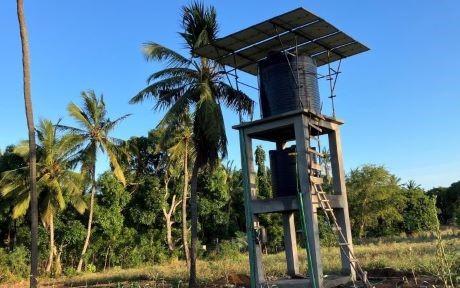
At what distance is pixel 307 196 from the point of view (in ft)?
32.8

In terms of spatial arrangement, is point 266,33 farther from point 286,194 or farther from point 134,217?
point 134,217

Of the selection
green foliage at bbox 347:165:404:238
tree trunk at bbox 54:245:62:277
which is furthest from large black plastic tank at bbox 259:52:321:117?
green foliage at bbox 347:165:404:238

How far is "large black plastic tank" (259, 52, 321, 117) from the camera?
10.6 metres

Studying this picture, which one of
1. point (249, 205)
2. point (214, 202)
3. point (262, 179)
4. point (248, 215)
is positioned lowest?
point (248, 215)

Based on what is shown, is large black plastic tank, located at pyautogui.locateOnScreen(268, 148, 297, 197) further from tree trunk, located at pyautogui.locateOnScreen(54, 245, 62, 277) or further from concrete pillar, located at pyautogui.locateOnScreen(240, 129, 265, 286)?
tree trunk, located at pyautogui.locateOnScreen(54, 245, 62, 277)

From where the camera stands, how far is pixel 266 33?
10.9 meters

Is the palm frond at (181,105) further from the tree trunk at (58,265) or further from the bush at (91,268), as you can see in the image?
the bush at (91,268)

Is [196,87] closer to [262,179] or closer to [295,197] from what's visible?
[295,197]

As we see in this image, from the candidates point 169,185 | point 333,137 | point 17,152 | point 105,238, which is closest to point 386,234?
point 169,185

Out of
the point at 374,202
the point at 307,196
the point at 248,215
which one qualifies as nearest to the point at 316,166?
the point at 307,196

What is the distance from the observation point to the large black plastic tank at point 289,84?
34.9ft

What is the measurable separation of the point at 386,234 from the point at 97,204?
79.9ft

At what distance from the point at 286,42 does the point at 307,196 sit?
3679mm

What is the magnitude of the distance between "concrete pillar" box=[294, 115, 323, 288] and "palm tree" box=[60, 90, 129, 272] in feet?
68.1
